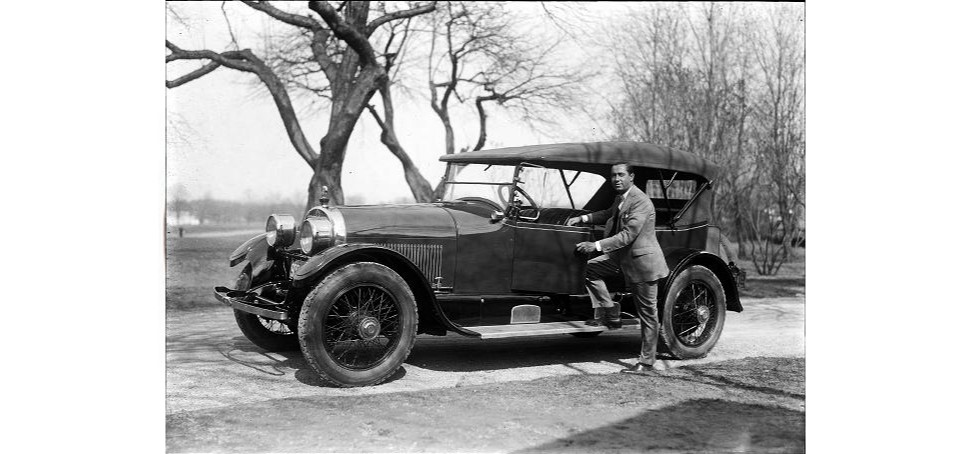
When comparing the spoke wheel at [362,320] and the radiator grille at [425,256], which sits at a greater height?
the radiator grille at [425,256]

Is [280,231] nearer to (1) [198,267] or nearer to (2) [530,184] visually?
(2) [530,184]

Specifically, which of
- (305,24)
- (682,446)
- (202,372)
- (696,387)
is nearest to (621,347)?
(696,387)

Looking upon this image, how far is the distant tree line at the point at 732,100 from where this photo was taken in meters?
11.4

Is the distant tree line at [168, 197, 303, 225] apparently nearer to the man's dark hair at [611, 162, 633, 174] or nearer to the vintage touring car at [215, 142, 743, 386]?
the vintage touring car at [215, 142, 743, 386]

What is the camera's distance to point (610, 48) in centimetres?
1242

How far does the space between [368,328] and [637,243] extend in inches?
92.1

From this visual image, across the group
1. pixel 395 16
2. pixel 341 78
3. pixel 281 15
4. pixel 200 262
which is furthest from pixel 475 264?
pixel 341 78

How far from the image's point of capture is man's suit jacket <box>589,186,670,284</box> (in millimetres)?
6543

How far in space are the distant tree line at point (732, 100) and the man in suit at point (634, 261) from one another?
212 inches

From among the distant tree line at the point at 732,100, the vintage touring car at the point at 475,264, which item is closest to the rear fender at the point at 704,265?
the vintage touring car at the point at 475,264

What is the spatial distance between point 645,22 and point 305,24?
496 cm

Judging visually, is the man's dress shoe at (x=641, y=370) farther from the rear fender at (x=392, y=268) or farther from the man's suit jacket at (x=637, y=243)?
the rear fender at (x=392, y=268)

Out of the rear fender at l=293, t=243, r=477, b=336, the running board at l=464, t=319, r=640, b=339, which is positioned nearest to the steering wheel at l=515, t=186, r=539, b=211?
the running board at l=464, t=319, r=640, b=339
